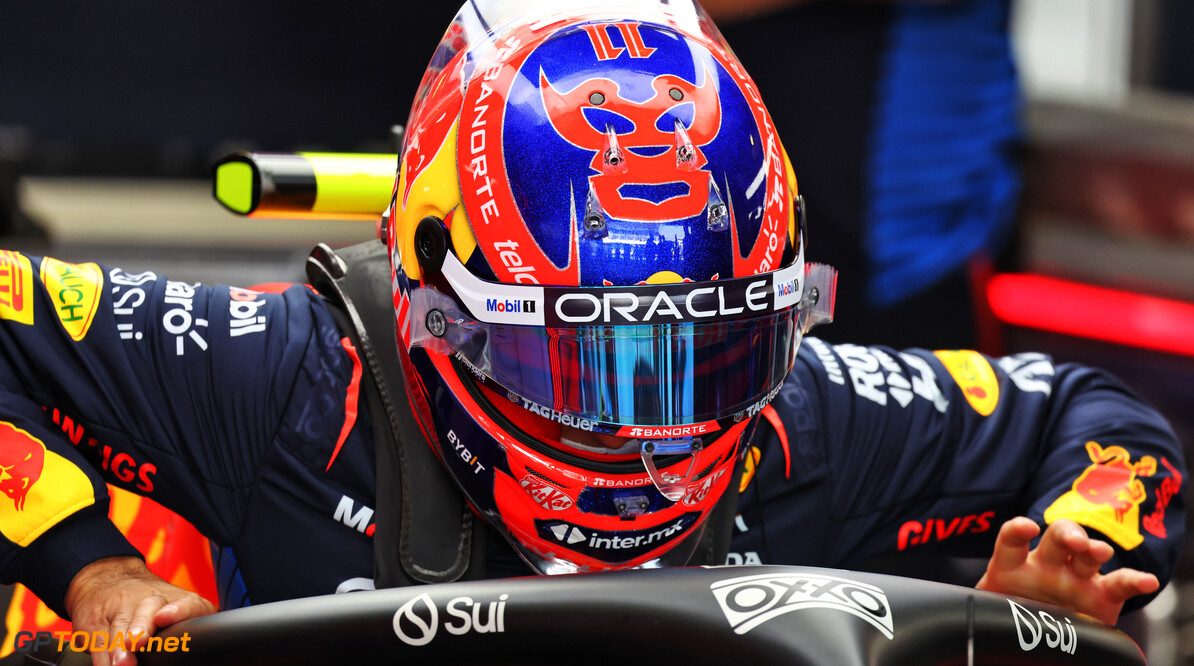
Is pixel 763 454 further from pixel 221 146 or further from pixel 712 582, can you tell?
pixel 221 146

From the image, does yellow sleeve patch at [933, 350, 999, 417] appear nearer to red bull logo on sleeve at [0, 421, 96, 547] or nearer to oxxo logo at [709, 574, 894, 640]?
oxxo logo at [709, 574, 894, 640]

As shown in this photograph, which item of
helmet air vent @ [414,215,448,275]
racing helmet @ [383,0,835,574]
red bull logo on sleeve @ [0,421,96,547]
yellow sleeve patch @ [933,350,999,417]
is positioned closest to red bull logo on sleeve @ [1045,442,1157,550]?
yellow sleeve patch @ [933,350,999,417]

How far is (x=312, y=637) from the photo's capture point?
774mm

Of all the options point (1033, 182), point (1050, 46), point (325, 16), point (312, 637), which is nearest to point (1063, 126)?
point (1033, 182)

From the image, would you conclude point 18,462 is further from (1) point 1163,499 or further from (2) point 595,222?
(1) point 1163,499

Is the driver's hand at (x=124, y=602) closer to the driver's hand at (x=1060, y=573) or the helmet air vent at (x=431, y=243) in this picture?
the helmet air vent at (x=431, y=243)

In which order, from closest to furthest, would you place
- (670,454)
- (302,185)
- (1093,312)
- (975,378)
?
1. (670,454)
2. (302,185)
3. (975,378)
4. (1093,312)

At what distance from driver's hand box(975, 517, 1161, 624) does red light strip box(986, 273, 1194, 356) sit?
1.84 meters

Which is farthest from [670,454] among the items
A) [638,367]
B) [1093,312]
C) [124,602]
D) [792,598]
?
[1093,312]

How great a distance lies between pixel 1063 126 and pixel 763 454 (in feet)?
9.35

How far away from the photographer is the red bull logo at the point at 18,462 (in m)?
1.10

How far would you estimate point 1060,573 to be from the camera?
1109 millimetres

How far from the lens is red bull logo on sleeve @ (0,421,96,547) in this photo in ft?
3.56

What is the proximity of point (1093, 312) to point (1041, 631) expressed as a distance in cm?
227
